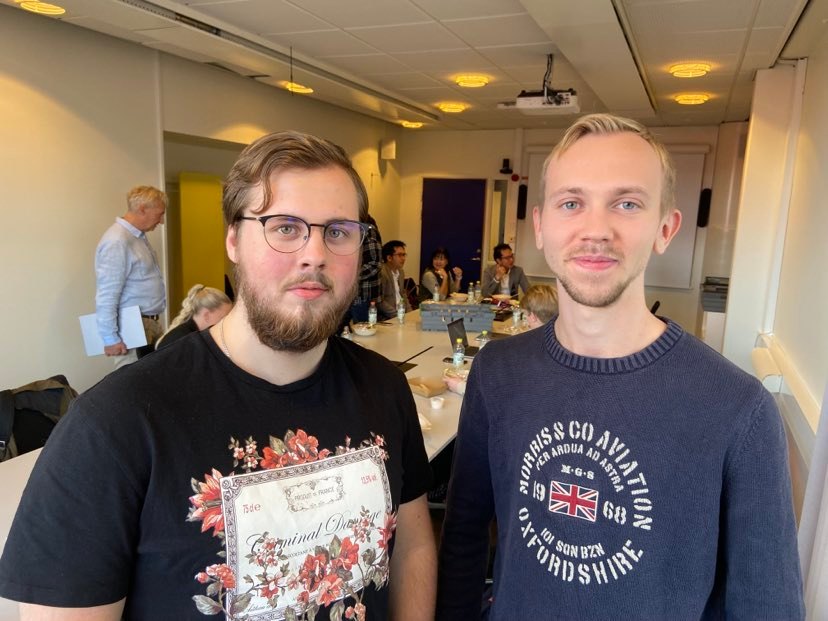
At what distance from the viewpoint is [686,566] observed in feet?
3.11

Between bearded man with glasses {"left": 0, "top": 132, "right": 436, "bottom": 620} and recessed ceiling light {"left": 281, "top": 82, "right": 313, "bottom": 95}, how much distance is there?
509 centimetres

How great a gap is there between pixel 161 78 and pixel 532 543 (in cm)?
491

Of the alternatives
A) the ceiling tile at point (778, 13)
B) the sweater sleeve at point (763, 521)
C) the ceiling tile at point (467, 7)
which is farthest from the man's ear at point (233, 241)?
the ceiling tile at point (778, 13)

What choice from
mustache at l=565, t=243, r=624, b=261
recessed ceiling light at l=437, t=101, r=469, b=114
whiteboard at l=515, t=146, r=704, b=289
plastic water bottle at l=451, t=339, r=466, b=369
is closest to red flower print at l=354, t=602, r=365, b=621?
mustache at l=565, t=243, r=624, b=261

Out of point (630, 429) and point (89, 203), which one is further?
point (89, 203)

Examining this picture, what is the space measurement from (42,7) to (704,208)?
7453mm

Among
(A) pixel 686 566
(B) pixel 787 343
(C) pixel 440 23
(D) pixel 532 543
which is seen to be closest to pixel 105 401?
(D) pixel 532 543

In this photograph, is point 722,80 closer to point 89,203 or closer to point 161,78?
point 161,78

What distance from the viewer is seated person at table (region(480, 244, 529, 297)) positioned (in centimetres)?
603

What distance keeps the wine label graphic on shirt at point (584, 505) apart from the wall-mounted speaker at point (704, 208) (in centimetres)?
777

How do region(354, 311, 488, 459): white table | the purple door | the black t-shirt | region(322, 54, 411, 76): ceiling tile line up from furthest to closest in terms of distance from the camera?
the purple door
region(322, 54, 411, 76): ceiling tile
region(354, 311, 488, 459): white table
the black t-shirt

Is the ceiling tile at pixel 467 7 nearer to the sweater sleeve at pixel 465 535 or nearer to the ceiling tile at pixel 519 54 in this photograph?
the ceiling tile at pixel 519 54

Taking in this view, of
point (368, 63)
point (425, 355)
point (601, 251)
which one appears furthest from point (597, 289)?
point (368, 63)

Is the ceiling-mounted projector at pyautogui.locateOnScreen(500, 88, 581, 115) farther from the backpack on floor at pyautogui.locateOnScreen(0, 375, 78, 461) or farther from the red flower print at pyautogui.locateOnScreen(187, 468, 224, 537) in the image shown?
the red flower print at pyautogui.locateOnScreen(187, 468, 224, 537)
